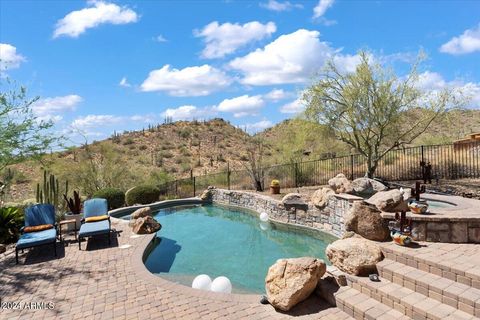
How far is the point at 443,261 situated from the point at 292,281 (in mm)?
2288

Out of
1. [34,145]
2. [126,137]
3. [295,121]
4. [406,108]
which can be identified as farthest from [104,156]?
[126,137]

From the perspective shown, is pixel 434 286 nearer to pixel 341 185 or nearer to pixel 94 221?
pixel 341 185

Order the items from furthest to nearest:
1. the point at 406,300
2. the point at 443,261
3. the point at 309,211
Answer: the point at 309,211
the point at 443,261
the point at 406,300

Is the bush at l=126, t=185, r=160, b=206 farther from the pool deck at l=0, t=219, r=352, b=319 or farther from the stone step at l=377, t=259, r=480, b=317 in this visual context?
the stone step at l=377, t=259, r=480, b=317

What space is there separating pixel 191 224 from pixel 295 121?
771cm

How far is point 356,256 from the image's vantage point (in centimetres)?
526

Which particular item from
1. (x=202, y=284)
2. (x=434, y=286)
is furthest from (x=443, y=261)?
(x=202, y=284)

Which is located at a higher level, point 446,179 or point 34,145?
point 34,145

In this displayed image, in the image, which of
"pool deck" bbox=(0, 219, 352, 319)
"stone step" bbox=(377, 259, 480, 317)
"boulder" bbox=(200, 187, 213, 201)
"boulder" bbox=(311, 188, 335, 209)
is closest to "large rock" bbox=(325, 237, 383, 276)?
"stone step" bbox=(377, 259, 480, 317)

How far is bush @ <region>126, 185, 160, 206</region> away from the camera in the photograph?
14.5 meters

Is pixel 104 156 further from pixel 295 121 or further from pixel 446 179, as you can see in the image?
pixel 446 179

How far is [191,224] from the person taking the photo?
11500mm

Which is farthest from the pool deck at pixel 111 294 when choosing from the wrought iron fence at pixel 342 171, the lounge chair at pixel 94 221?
the wrought iron fence at pixel 342 171

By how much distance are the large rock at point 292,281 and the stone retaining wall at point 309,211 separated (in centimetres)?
406
